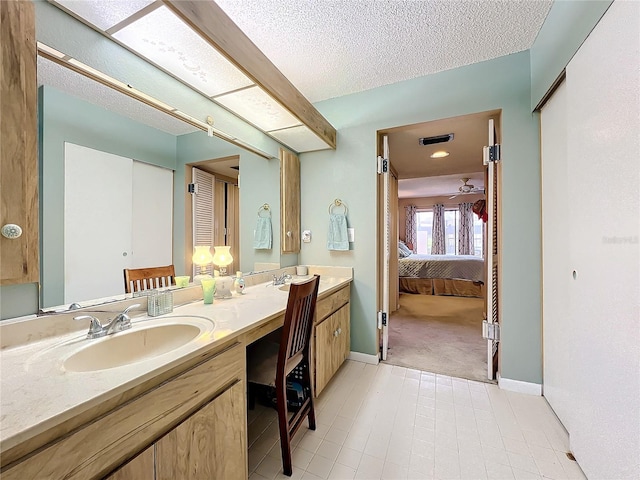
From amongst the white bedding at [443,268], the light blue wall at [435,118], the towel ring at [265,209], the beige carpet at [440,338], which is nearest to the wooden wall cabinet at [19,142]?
the towel ring at [265,209]

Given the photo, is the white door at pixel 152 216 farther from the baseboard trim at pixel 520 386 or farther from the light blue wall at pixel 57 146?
the baseboard trim at pixel 520 386

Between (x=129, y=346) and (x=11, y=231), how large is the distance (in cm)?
53

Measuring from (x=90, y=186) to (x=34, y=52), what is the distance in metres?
0.48

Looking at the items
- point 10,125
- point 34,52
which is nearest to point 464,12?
point 34,52

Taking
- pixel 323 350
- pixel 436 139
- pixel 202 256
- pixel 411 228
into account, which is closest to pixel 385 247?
pixel 323 350

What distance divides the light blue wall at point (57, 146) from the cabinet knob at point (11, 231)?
0.11 meters

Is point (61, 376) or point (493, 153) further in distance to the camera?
point (493, 153)

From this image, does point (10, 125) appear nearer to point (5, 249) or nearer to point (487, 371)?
point (5, 249)

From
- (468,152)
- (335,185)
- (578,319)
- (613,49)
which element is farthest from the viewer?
(468,152)

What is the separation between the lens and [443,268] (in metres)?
5.09

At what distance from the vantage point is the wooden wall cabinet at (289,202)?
7.72ft

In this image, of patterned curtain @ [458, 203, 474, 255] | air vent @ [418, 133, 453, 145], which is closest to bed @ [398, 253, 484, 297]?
patterned curtain @ [458, 203, 474, 255]

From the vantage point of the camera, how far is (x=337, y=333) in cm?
205

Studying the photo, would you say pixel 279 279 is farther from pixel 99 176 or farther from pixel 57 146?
pixel 57 146
